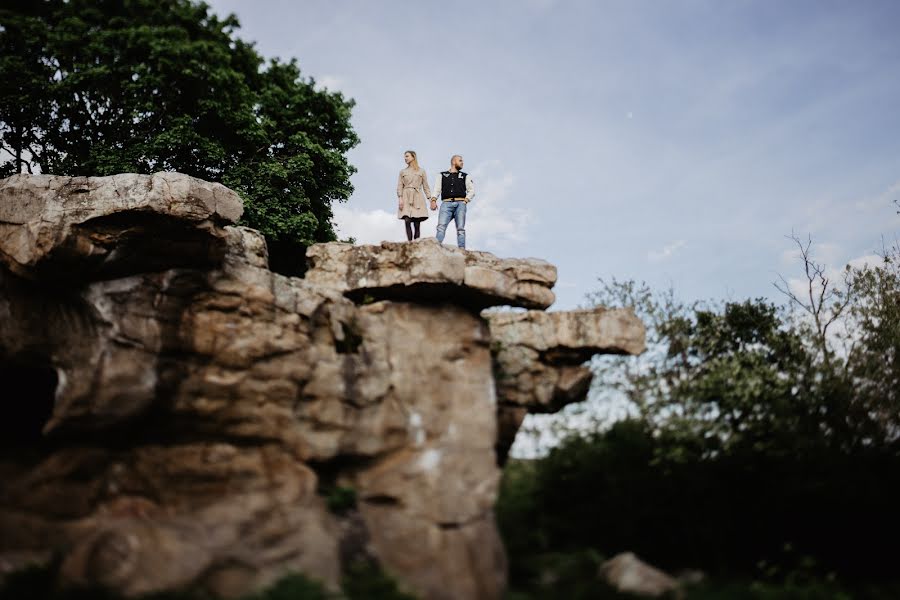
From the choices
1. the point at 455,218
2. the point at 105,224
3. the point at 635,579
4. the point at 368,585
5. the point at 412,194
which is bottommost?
the point at 635,579

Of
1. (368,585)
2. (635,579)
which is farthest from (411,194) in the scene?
(635,579)

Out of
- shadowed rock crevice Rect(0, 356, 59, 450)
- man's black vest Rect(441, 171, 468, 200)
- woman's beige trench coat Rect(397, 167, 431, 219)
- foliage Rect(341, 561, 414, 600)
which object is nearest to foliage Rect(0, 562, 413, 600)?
foliage Rect(341, 561, 414, 600)

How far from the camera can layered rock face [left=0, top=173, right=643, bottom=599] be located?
10.1 metres

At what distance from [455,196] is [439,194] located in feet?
1.59

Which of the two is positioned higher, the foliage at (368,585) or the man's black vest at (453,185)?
the man's black vest at (453,185)

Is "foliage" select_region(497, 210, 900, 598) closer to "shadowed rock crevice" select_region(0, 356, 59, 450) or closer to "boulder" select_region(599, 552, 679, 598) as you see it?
"boulder" select_region(599, 552, 679, 598)

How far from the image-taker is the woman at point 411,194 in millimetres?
15789

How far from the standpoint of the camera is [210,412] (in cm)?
1093

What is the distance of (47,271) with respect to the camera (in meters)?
11.0

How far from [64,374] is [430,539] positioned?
298 inches

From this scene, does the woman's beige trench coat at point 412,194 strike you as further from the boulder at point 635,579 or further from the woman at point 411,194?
the boulder at point 635,579

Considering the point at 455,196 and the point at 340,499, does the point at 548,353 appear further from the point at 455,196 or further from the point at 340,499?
the point at 340,499

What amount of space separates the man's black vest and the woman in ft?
1.84

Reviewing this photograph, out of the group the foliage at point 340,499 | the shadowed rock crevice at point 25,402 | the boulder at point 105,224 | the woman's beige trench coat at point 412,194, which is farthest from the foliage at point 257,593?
the woman's beige trench coat at point 412,194
